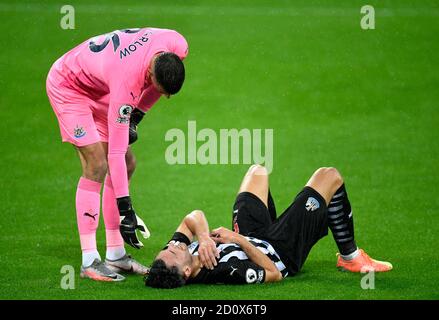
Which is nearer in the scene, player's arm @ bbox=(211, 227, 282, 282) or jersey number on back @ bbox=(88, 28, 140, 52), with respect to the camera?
player's arm @ bbox=(211, 227, 282, 282)

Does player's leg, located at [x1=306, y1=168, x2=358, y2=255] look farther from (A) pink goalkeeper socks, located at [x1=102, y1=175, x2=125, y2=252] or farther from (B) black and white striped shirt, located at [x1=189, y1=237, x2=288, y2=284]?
(A) pink goalkeeper socks, located at [x1=102, y1=175, x2=125, y2=252]

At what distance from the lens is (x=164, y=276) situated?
7.43 metres

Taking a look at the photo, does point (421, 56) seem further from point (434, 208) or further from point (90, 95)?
point (90, 95)

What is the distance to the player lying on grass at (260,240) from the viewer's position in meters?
7.48

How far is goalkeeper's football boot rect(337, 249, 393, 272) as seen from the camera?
8.16 m

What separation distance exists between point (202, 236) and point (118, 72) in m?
1.52

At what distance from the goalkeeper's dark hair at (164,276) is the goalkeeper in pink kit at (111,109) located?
1.58 ft

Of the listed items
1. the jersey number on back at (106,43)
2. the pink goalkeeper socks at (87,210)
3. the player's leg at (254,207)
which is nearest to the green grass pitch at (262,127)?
the pink goalkeeper socks at (87,210)

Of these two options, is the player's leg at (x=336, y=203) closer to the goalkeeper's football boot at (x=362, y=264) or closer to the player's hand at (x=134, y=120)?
the goalkeeper's football boot at (x=362, y=264)

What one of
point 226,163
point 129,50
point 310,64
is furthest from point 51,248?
point 310,64

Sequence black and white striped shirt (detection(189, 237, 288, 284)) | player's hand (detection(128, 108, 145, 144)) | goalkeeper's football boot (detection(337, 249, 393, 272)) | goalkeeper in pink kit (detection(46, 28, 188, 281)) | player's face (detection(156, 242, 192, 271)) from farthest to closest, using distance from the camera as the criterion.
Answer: player's hand (detection(128, 108, 145, 144)) → goalkeeper's football boot (detection(337, 249, 393, 272)) → goalkeeper in pink kit (detection(46, 28, 188, 281)) → black and white striped shirt (detection(189, 237, 288, 284)) → player's face (detection(156, 242, 192, 271))

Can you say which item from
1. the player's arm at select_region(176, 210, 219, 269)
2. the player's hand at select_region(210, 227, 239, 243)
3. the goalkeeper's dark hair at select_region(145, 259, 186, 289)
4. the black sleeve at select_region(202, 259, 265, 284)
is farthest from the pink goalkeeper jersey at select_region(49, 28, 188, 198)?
the black sleeve at select_region(202, 259, 265, 284)

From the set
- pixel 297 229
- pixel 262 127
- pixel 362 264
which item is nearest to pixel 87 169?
pixel 297 229

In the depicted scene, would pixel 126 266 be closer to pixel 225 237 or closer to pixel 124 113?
pixel 225 237
